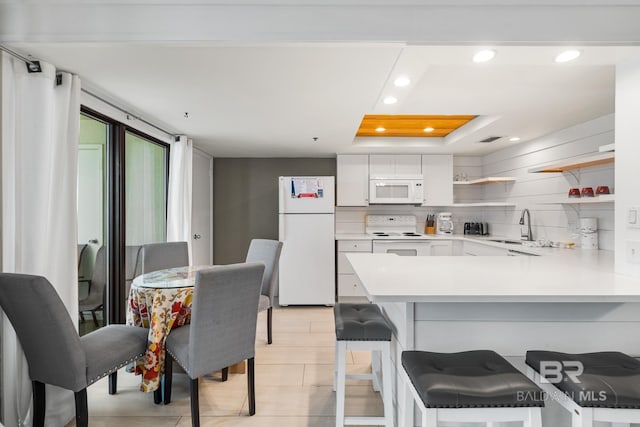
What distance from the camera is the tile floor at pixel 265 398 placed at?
2.15 meters

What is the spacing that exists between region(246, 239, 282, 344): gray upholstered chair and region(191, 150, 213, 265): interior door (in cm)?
128

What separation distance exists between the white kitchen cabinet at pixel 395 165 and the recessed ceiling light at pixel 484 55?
3056mm

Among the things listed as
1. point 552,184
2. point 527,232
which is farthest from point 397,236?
point 552,184

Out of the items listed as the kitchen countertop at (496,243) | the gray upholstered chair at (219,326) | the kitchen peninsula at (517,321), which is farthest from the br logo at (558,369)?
the kitchen countertop at (496,243)

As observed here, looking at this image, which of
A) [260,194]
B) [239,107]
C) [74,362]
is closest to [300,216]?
[260,194]

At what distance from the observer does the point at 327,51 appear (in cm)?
195

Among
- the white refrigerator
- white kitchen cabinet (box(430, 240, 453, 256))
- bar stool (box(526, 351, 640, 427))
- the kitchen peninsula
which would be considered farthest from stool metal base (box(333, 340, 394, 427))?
white kitchen cabinet (box(430, 240, 453, 256))

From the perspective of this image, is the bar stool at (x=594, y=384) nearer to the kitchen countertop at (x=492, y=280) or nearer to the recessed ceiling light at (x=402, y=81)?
→ the kitchen countertop at (x=492, y=280)

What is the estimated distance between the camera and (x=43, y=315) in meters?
1.68

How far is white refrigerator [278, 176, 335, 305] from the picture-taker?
15.1 feet

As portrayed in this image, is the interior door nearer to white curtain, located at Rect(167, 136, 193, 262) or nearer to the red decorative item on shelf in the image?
white curtain, located at Rect(167, 136, 193, 262)

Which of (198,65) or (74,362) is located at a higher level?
(198,65)

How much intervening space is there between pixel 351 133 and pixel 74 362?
3.10 meters

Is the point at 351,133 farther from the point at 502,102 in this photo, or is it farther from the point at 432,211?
the point at 432,211
